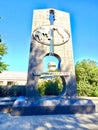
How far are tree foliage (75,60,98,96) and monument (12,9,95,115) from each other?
6735 millimetres

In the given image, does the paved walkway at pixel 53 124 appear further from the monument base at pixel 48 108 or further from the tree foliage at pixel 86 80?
the tree foliage at pixel 86 80

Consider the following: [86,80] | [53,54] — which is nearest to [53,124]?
[53,54]

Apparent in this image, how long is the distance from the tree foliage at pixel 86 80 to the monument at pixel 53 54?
6735 mm

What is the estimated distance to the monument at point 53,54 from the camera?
7233mm

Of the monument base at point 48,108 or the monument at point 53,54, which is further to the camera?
the monument at point 53,54

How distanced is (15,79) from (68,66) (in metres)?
22.4

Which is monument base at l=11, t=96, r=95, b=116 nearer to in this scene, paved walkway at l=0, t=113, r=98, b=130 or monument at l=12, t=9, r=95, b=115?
monument at l=12, t=9, r=95, b=115

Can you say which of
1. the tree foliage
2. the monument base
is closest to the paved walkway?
the monument base

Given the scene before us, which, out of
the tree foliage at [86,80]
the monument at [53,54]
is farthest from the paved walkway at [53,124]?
the tree foliage at [86,80]

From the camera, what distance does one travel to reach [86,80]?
49.5ft

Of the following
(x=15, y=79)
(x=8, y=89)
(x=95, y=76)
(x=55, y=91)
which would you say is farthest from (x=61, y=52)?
(x=15, y=79)

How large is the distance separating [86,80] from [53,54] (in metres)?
7.60

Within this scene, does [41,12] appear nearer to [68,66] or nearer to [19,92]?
[68,66]

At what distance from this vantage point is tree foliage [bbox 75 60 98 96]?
47.6 ft
